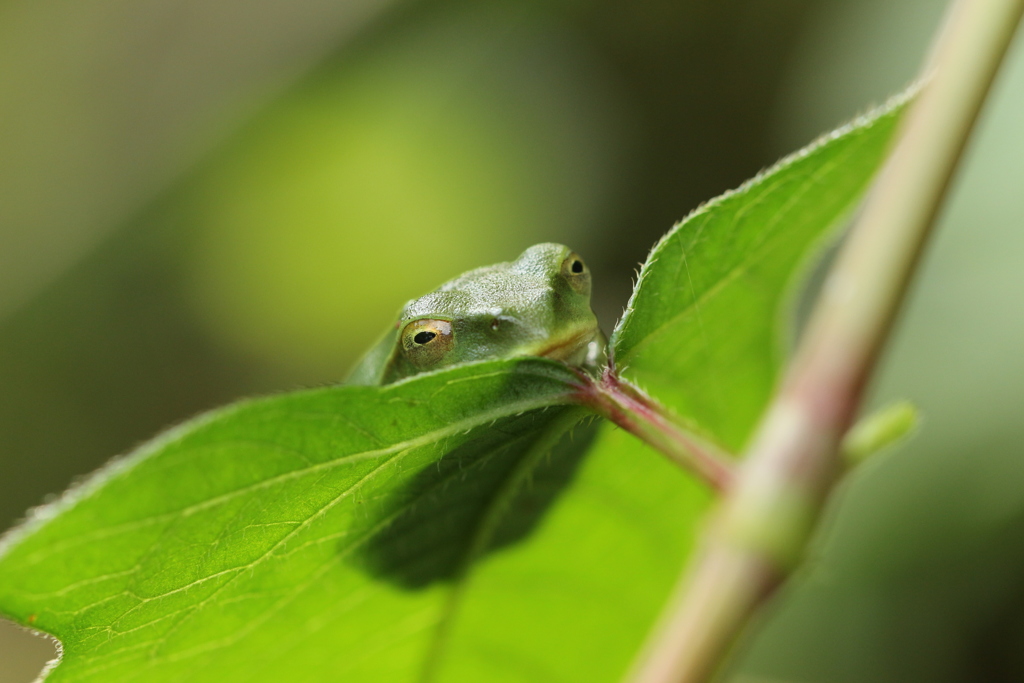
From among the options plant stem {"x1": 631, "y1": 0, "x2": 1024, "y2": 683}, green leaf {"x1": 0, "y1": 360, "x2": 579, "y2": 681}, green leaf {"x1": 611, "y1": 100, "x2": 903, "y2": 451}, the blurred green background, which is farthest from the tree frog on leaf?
the blurred green background

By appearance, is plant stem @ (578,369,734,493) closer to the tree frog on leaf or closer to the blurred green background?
the tree frog on leaf

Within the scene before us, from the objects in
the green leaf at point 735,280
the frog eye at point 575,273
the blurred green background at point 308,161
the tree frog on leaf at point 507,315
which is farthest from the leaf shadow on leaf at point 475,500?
the blurred green background at point 308,161

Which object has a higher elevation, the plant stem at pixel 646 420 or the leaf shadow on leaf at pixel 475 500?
the plant stem at pixel 646 420

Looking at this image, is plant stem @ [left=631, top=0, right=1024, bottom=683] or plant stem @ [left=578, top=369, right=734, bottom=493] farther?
plant stem @ [left=578, top=369, right=734, bottom=493]

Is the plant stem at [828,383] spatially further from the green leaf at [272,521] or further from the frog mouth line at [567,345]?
the frog mouth line at [567,345]

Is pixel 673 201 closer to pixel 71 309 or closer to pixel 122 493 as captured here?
pixel 71 309

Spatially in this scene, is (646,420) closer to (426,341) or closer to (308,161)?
(426,341)

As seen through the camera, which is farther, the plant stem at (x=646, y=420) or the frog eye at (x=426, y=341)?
the frog eye at (x=426, y=341)
